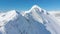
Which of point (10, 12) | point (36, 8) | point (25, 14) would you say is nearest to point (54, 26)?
point (36, 8)

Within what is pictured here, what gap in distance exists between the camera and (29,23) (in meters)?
9.95

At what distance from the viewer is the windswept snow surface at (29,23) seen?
9.08 metres

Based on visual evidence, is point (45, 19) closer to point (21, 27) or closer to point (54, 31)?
point (54, 31)

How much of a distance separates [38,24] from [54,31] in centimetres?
127

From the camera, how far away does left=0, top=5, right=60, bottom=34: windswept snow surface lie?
9084mm

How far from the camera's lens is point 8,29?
9000 mm

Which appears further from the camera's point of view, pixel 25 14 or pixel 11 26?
pixel 25 14

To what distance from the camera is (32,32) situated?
10.0m

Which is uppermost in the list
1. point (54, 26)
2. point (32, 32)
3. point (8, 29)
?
point (54, 26)

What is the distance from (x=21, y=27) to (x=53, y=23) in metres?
2.92

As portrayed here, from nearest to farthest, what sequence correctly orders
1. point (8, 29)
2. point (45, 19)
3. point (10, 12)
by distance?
point (8, 29) → point (10, 12) → point (45, 19)

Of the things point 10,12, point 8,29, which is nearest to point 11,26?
point 8,29

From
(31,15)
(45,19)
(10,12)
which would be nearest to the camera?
(10,12)

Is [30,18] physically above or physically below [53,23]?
below
